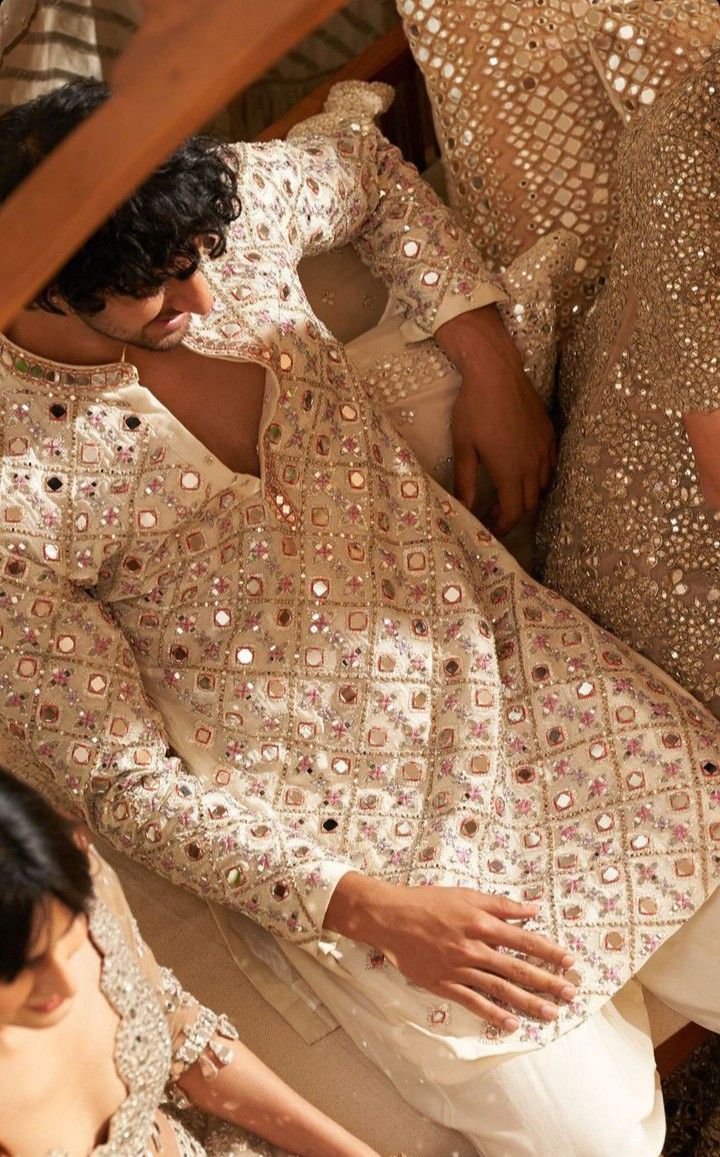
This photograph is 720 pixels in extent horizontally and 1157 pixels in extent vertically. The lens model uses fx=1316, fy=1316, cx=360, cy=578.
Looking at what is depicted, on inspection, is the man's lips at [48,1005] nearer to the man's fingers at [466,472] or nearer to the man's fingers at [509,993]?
the man's fingers at [509,993]

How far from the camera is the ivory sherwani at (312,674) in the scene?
4.40 feet

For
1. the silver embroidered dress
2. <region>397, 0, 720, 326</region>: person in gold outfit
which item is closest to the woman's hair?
the silver embroidered dress

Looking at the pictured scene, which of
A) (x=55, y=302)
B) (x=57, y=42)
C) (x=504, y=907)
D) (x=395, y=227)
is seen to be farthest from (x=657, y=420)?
(x=57, y=42)

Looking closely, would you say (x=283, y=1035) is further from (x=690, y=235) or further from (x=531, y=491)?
(x=690, y=235)

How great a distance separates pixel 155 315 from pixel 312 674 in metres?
0.44

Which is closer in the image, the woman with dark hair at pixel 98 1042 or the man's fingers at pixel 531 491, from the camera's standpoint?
the woman with dark hair at pixel 98 1042

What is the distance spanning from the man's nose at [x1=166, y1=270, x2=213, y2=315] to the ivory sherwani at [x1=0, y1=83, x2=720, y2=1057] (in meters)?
0.08

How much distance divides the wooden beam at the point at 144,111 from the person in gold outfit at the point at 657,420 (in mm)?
1029

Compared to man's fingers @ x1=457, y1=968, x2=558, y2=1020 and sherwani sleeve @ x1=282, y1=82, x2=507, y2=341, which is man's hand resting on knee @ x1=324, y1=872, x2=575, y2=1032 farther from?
sherwani sleeve @ x1=282, y1=82, x2=507, y2=341

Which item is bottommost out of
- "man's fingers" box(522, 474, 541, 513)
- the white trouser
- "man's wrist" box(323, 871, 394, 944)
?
the white trouser

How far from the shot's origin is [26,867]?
808 mm

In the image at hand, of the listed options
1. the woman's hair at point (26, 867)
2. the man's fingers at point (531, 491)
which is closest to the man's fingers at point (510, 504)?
the man's fingers at point (531, 491)

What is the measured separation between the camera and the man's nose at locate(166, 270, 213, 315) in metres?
1.29

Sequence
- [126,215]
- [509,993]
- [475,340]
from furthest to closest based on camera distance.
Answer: [475,340]
[509,993]
[126,215]
